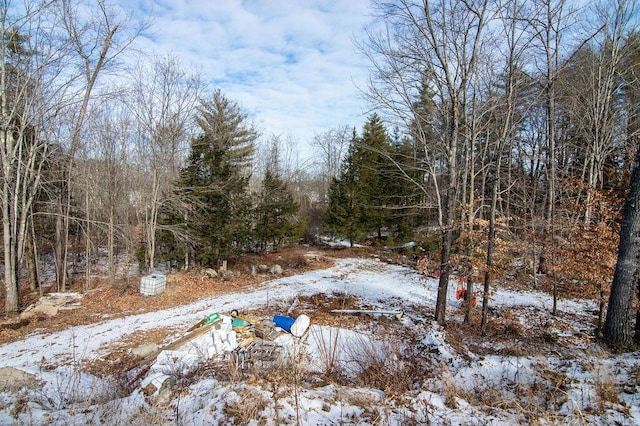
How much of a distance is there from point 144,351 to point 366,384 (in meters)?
4.41

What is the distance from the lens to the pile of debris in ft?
14.5

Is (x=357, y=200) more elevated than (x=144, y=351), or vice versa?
(x=357, y=200)

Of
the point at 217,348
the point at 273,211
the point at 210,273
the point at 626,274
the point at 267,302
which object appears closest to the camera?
the point at 626,274

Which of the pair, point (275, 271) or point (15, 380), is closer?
point (15, 380)

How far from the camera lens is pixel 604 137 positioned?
42.8 feet

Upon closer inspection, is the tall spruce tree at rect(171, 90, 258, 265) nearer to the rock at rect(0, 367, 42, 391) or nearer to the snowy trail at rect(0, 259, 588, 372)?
the snowy trail at rect(0, 259, 588, 372)

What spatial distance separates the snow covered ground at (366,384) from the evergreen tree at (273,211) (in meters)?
11.6

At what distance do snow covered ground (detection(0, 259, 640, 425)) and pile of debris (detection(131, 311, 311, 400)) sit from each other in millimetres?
163

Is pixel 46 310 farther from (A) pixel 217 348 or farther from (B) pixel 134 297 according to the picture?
(A) pixel 217 348

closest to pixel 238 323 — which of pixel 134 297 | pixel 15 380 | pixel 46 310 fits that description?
pixel 15 380

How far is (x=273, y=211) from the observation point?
19766 millimetres

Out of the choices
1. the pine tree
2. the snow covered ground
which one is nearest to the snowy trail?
the snow covered ground

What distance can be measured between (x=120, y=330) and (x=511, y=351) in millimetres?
8456

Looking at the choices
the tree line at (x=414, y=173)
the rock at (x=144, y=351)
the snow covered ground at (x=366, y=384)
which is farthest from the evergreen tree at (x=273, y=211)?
the rock at (x=144, y=351)
